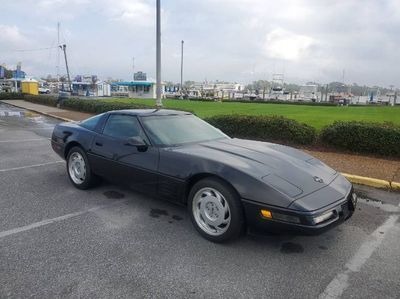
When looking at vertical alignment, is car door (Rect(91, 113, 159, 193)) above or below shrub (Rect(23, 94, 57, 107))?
above

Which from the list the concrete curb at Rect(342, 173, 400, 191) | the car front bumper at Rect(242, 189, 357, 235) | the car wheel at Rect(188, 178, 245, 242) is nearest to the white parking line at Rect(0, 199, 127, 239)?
the car wheel at Rect(188, 178, 245, 242)

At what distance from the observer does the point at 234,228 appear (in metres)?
3.34

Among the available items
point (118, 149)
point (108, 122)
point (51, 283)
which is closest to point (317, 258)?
point (51, 283)

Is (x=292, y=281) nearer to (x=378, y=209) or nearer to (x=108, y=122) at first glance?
(x=378, y=209)

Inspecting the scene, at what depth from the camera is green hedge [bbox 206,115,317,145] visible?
28.3 ft

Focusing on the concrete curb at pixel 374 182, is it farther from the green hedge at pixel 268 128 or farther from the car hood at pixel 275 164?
the green hedge at pixel 268 128

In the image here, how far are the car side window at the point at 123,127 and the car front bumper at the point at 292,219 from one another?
5.76 ft

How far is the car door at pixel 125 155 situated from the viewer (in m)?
4.12

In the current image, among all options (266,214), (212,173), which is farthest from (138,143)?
(266,214)

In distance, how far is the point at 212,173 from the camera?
350cm

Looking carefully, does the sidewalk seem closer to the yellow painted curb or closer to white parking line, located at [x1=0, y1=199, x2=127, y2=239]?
the yellow painted curb

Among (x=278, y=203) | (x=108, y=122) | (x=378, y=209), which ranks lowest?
(x=378, y=209)

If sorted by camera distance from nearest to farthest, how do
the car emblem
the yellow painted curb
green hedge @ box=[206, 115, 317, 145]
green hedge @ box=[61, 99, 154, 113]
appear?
the car emblem → the yellow painted curb → green hedge @ box=[206, 115, 317, 145] → green hedge @ box=[61, 99, 154, 113]

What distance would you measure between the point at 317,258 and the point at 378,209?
6.52 feet
